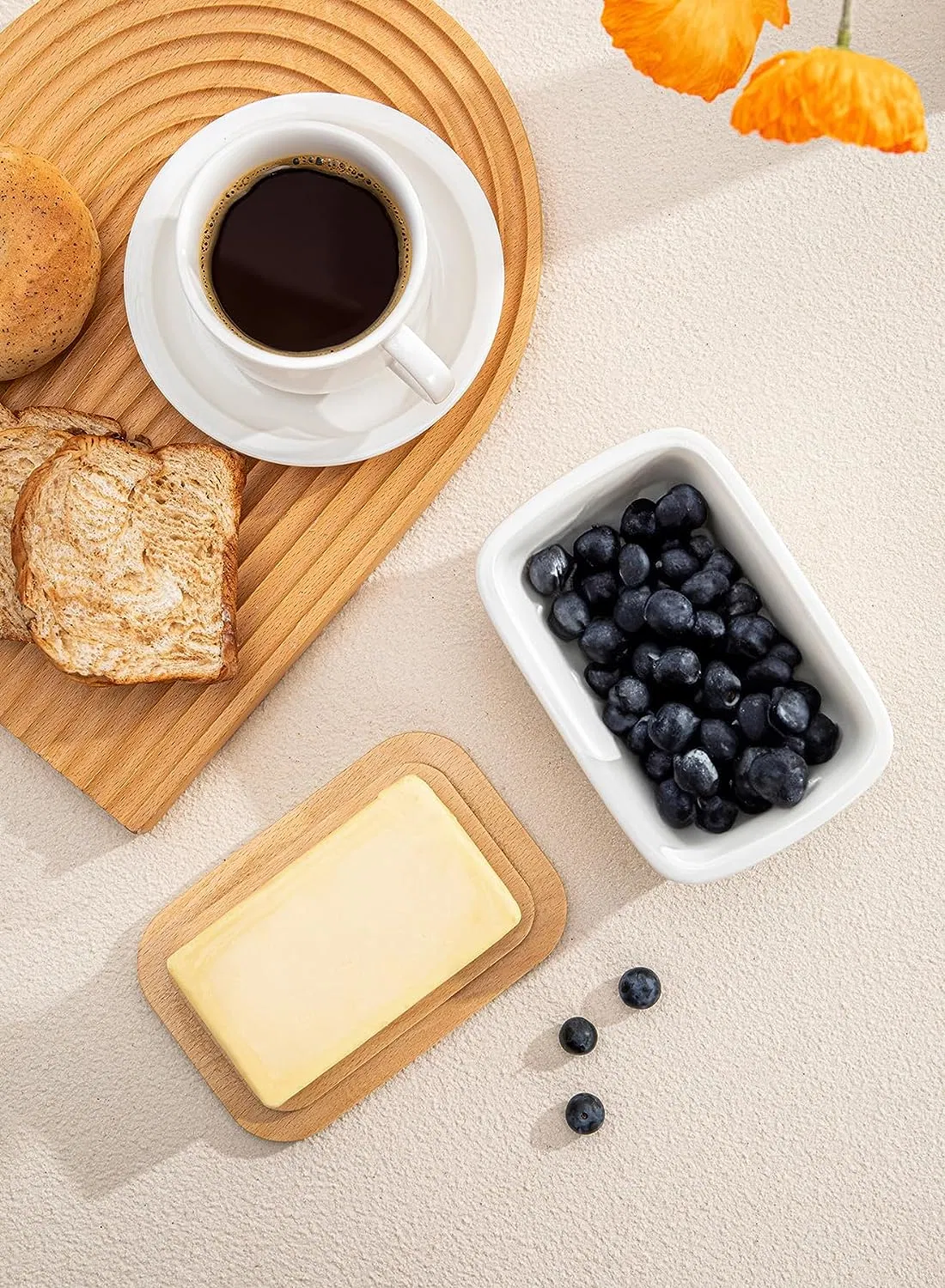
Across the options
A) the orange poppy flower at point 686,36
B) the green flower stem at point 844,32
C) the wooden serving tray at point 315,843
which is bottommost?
the wooden serving tray at point 315,843

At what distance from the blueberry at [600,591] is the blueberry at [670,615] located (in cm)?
5

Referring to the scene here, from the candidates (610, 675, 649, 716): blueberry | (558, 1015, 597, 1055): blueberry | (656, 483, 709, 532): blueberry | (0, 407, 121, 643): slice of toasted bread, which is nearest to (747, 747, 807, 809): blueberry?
(610, 675, 649, 716): blueberry

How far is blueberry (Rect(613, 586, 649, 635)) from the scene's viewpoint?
0.90m

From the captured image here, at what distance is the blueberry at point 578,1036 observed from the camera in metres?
1.01

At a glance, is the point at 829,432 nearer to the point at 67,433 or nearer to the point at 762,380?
the point at 762,380

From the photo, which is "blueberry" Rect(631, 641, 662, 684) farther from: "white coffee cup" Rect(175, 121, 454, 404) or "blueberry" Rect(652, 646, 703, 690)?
"white coffee cup" Rect(175, 121, 454, 404)

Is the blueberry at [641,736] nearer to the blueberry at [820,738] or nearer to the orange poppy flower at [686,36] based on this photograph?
the blueberry at [820,738]

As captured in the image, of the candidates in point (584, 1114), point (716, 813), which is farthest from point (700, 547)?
point (584, 1114)

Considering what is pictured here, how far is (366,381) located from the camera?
35.8 inches

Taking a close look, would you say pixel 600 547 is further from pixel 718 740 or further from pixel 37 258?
pixel 37 258

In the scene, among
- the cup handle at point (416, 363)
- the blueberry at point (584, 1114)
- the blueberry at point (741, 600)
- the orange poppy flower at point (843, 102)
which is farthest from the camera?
the blueberry at point (584, 1114)

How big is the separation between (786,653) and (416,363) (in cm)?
41

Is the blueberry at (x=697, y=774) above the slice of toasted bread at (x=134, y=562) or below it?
below

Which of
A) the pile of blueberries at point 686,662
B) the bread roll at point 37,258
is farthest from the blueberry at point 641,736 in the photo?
the bread roll at point 37,258
